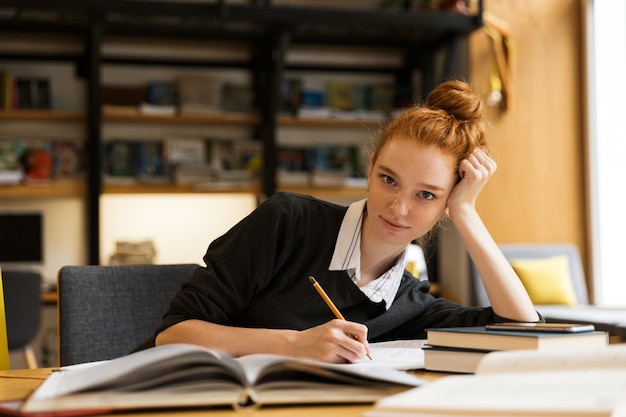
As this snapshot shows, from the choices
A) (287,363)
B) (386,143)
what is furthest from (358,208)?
(287,363)

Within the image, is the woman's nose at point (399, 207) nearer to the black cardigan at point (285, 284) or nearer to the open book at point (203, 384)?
the black cardigan at point (285, 284)

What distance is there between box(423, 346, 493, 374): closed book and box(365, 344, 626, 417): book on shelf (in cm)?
22

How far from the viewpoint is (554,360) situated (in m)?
0.96

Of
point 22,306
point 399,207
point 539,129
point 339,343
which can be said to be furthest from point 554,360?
point 539,129

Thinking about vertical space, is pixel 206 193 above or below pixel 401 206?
below

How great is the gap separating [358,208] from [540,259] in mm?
3680

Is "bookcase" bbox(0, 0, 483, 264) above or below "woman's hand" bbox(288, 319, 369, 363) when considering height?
above

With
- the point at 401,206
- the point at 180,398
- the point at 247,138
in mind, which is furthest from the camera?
the point at 247,138

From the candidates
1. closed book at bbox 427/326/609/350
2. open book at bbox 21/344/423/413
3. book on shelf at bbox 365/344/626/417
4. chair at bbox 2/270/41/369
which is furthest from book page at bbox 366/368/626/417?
chair at bbox 2/270/41/369

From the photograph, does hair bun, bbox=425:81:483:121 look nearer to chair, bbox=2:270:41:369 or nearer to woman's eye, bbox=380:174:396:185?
woman's eye, bbox=380:174:396:185

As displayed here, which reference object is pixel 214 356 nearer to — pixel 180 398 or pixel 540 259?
pixel 180 398

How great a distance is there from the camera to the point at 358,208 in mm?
1713

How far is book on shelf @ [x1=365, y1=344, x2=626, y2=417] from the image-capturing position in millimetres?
789

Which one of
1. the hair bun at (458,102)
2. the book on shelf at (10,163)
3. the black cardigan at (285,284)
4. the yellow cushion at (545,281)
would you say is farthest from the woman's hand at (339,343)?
the book on shelf at (10,163)
